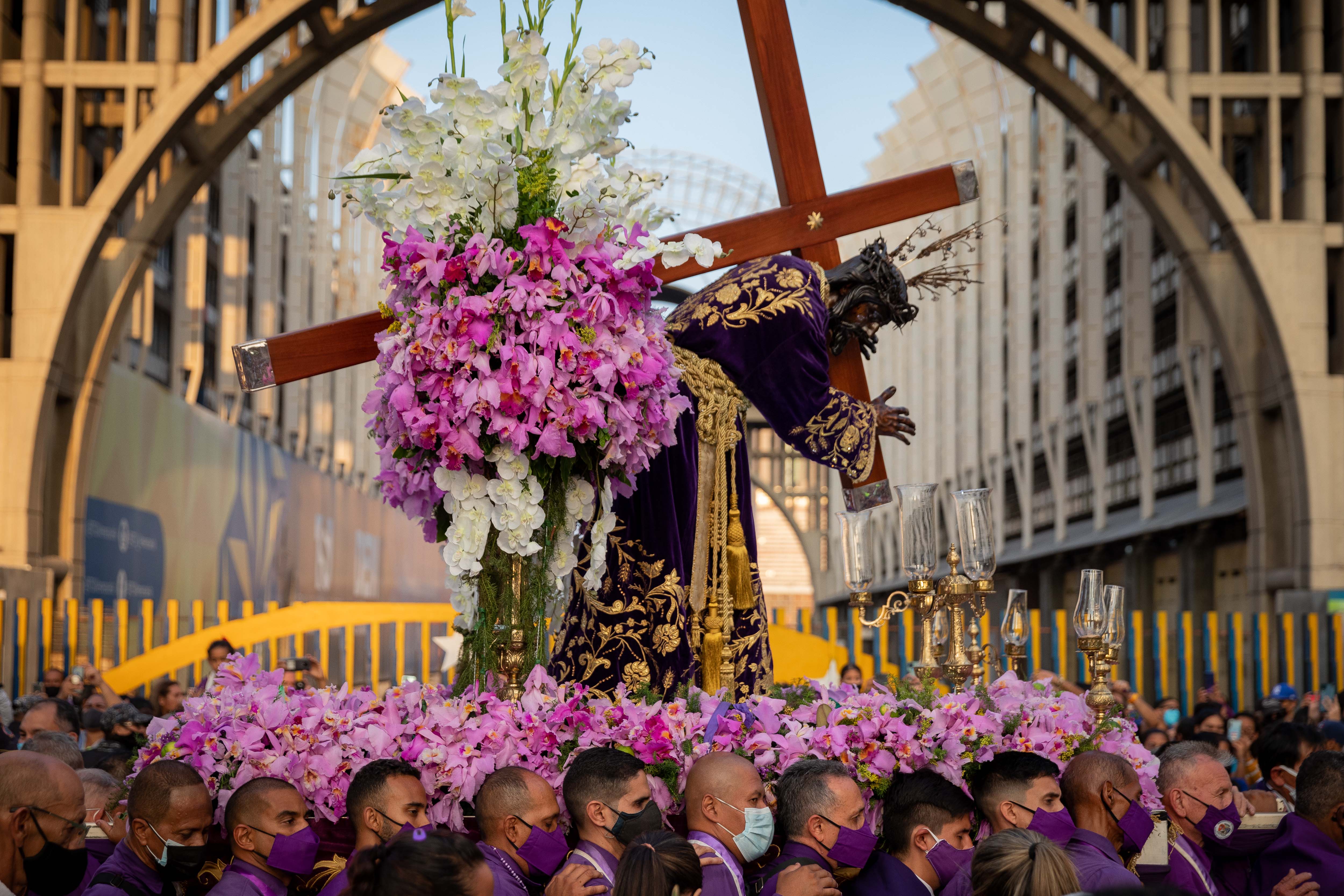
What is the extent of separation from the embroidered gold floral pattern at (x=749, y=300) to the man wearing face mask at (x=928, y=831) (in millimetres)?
1632

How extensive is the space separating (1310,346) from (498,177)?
1306 cm

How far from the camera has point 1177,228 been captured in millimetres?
15828

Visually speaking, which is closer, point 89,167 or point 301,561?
point 89,167

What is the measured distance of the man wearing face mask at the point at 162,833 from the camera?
10.9 feet

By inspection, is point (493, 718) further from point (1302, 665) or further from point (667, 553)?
point (1302, 665)

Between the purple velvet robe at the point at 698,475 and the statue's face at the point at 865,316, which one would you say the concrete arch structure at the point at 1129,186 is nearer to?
the purple velvet robe at the point at 698,475

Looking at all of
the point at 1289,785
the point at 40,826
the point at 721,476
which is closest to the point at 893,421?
the point at 721,476

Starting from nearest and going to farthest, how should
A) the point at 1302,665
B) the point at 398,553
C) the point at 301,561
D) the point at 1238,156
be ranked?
the point at 1302,665, the point at 1238,156, the point at 301,561, the point at 398,553

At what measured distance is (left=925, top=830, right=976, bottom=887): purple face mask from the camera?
3.45 metres

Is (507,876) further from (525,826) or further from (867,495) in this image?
(867,495)

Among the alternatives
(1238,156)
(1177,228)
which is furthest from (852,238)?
(1177,228)

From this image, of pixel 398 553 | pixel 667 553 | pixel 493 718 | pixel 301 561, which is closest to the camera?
pixel 493 718

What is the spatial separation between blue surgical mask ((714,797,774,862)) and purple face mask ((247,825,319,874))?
92 centimetres

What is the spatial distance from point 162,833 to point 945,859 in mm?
1799
